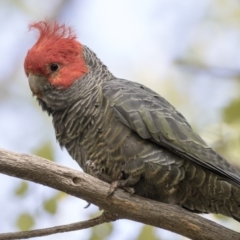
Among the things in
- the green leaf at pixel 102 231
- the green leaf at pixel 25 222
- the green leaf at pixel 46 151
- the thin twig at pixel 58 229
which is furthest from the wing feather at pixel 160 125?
the green leaf at pixel 25 222

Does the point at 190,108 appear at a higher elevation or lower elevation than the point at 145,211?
higher

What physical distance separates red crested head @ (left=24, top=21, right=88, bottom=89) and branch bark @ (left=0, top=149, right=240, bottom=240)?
3.36 feet

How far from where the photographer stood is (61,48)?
4.44 m

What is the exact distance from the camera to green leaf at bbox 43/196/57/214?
4.54m

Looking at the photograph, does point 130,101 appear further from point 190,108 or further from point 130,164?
point 190,108

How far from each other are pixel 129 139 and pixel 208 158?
A: 0.60m

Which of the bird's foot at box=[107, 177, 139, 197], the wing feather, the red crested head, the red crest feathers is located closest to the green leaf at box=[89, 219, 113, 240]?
the bird's foot at box=[107, 177, 139, 197]

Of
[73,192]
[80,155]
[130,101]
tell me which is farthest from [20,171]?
[130,101]

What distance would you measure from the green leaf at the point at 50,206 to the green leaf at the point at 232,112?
64.1 inches

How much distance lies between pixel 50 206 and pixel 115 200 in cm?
105

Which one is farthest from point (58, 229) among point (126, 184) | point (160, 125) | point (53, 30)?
point (53, 30)

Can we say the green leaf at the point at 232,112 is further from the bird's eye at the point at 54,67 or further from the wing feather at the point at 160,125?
the bird's eye at the point at 54,67

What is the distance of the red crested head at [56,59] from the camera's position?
14.2ft

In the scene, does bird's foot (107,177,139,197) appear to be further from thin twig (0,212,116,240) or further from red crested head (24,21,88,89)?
red crested head (24,21,88,89)
